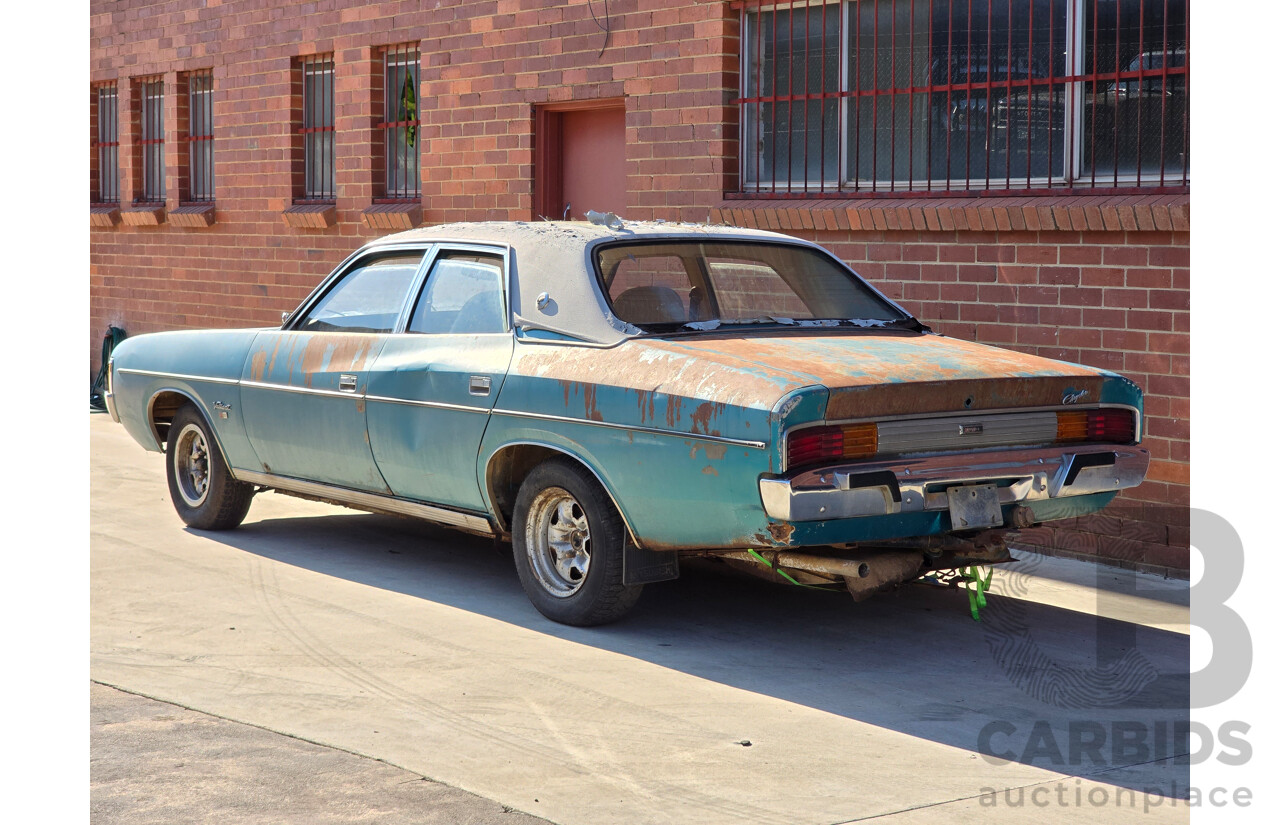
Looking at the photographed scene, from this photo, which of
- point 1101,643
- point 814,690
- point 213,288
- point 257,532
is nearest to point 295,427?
point 257,532

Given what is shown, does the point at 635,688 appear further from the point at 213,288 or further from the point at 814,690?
the point at 213,288

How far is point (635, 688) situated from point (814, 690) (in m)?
0.64

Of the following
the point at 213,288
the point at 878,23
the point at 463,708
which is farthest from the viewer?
the point at 213,288

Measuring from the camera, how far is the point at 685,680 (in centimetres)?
547

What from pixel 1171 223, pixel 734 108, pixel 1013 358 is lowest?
pixel 1013 358

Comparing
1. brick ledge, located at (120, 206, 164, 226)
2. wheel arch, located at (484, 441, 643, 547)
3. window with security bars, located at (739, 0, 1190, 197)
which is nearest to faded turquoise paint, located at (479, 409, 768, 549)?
wheel arch, located at (484, 441, 643, 547)

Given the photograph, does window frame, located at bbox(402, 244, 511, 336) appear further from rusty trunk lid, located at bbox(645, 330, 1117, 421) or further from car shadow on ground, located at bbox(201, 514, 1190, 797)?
car shadow on ground, located at bbox(201, 514, 1190, 797)

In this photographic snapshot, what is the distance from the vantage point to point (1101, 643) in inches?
241

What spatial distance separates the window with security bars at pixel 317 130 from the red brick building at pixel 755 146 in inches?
1.3

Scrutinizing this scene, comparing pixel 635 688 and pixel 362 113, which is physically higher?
pixel 362 113

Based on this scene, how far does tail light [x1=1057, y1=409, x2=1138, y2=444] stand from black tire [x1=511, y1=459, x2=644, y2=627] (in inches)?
70.0

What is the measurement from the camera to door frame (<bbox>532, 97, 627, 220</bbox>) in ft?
37.7

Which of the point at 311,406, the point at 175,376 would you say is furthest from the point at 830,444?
the point at 175,376

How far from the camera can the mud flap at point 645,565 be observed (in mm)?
5957
